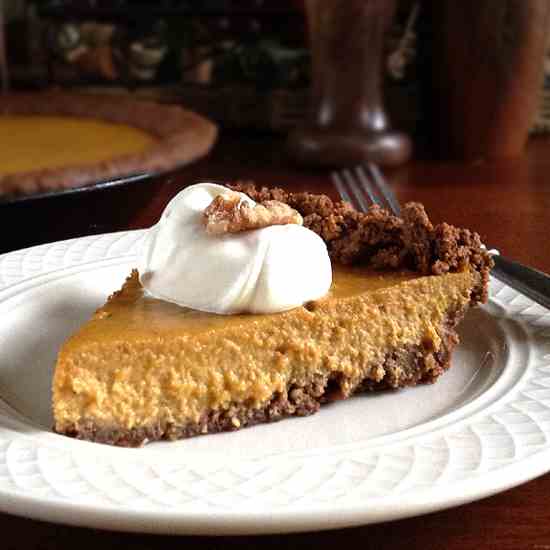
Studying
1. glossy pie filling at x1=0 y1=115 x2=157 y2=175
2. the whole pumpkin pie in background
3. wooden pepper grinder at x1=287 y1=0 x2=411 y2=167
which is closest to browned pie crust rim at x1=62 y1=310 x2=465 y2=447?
the whole pumpkin pie in background

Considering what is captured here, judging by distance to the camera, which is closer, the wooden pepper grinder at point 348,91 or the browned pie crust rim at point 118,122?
the browned pie crust rim at point 118,122

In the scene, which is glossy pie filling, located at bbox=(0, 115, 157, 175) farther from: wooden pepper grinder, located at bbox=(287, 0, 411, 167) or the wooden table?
wooden pepper grinder, located at bbox=(287, 0, 411, 167)

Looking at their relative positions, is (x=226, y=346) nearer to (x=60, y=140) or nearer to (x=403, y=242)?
(x=403, y=242)

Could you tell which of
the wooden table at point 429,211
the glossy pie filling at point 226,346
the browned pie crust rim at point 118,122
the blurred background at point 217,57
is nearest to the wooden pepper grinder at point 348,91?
the wooden table at point 429,211

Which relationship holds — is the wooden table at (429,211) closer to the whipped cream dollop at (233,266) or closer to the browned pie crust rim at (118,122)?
the browned pie crust rim at (118,122)

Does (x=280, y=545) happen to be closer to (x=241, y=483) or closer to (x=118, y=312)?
(x=241, y=483)
